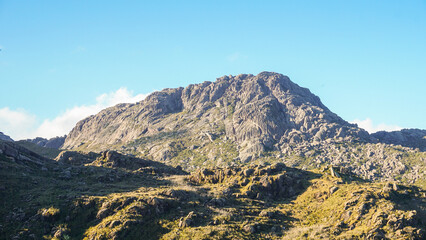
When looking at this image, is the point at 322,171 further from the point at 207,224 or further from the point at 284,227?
the point at 207,224

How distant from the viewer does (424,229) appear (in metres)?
70.2

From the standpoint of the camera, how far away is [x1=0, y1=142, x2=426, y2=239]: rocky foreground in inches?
3036

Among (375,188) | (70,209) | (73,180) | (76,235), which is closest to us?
(76,235)

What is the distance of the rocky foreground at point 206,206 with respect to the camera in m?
77.1

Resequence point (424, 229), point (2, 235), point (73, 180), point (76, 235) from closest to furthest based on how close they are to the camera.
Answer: point (424, 229), point (2, 235), point (76, 235), point (73, 180)

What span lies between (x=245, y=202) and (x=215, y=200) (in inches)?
390

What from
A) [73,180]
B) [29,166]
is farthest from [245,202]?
[29,166]

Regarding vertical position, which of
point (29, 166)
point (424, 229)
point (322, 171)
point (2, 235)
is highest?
point (29, 166)

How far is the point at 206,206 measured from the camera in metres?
94.2

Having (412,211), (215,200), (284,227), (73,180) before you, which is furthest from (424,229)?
(73,180)

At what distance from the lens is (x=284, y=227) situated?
83.1 m

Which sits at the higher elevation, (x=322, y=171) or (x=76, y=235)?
(x=322, y=171)

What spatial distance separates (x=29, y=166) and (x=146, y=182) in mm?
43699

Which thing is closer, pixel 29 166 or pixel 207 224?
pixel 207 224
